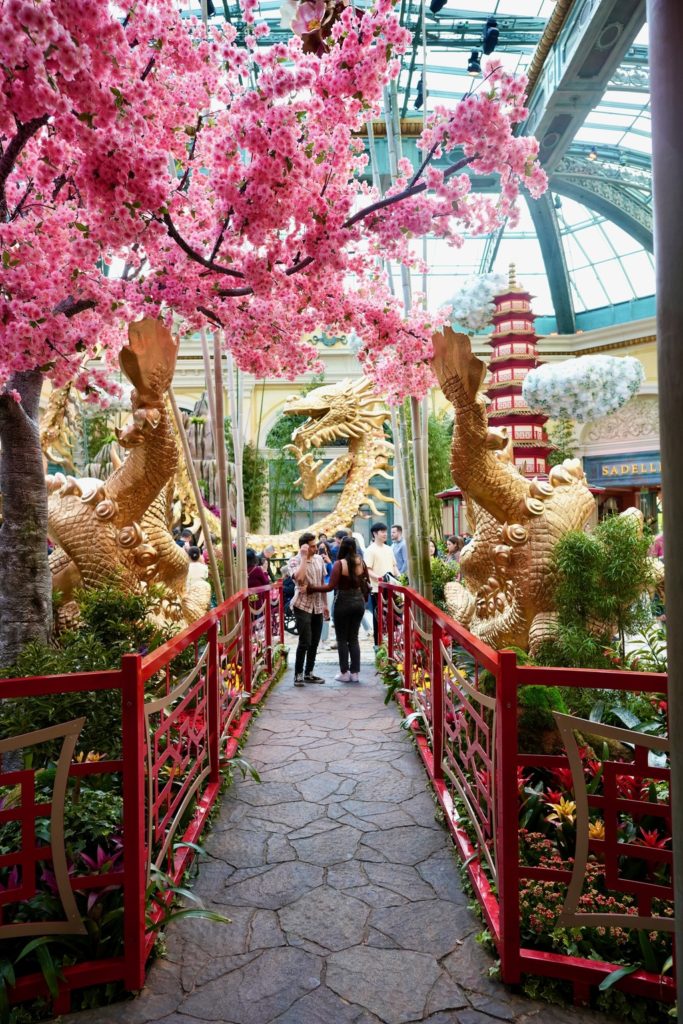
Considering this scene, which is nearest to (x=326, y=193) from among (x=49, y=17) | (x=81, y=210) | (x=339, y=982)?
(x=81, y=210)

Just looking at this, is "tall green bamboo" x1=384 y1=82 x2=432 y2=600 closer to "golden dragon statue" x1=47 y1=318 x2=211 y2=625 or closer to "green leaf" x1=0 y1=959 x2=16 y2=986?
"golden dragon statue" x1=47 y1=318 x2=211 y2=625

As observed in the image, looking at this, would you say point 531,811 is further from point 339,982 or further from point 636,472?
point 636,472

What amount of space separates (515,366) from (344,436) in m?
5.39

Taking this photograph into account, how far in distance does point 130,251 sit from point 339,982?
3107mm

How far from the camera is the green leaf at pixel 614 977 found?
167 centimetres

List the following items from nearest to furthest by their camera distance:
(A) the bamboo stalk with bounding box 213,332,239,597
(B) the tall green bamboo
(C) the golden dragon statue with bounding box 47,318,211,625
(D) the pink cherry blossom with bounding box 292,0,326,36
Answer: (D) the pink cherry blossom with bounding box 292,0,326,36, (C) the golden dragon statue with bounding box 47,318,211,625, (A) the bamboo stalk with bounding box 213,332,239,597, (B) the tall green bamboo

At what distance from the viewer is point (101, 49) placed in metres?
1.94

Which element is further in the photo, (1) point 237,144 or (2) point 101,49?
(1) point 237,144

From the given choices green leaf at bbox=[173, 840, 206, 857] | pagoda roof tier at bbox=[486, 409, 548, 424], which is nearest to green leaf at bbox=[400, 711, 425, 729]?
green leaf at bbox=[173, 840, 206, 857]

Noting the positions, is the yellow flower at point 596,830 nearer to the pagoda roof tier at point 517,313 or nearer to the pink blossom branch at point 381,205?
the pink blossom branch at point 381,205

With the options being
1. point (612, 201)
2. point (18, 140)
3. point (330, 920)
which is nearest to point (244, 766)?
point (330, 920)

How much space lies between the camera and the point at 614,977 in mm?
1693

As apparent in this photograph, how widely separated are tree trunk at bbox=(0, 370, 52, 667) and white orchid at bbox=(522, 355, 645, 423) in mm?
8757

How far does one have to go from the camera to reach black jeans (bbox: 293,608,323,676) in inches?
208
